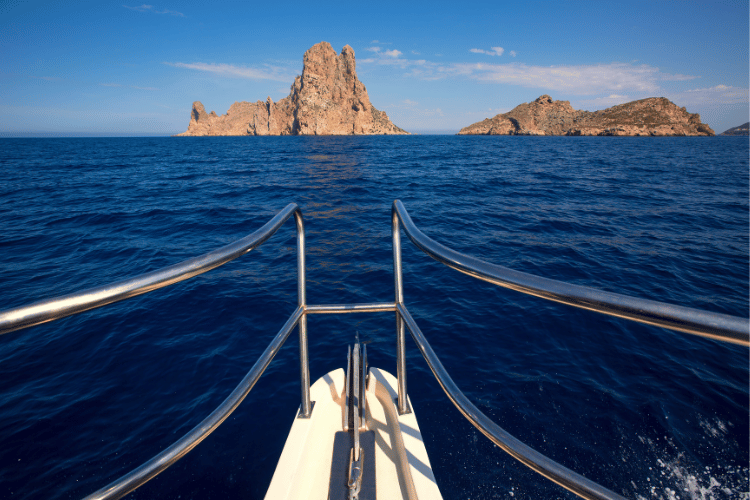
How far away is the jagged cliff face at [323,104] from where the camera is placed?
4437 inches

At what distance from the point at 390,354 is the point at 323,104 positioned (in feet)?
399

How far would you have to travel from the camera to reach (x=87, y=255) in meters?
7.37

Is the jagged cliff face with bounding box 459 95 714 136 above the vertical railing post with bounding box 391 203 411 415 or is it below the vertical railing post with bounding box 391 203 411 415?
above

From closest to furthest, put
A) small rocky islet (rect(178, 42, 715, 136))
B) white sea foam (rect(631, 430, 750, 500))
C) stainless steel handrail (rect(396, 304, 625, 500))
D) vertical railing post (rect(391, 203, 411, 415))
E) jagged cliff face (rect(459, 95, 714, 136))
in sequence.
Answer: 1. stainless steel handrail (rect(396, 304, 625, 500))
2. vertical railing post (rect(391, 203, 411, 415))
3. white sea foam (rect(631, 430, 750, 500))
4. jagged cliff face (rect(459, 95, 714, 136))
5. small rocky islet (rect(178, 42, 715, 136))

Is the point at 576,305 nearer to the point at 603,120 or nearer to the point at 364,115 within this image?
the point at 603,120

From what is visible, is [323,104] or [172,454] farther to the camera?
[323,104]

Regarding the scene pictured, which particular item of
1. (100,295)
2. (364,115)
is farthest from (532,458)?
(364,115)

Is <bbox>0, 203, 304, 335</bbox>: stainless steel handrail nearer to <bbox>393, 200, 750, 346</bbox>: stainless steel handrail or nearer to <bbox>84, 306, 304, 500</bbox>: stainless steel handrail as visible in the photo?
<bbox>84, 306, 304, 500</bbox>: stainless steel handrail

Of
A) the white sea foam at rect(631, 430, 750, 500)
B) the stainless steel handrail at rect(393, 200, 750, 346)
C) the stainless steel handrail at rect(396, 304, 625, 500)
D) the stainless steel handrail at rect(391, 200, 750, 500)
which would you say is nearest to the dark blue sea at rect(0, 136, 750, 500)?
the white sea foam at rect(631, 430, 750, 500)

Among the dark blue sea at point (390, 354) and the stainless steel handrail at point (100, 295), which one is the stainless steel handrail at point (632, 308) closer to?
the stainless steel handrail at point (100, 295)

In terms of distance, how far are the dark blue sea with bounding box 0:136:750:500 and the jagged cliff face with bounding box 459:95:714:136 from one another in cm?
10760

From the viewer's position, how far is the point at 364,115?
12688 centimetres

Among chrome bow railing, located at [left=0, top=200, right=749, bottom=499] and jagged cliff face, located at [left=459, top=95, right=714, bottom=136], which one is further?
jagged cliff face, located at [left=459, top=95, right=714, bottom=136]

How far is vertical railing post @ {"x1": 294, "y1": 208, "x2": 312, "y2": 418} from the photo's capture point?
1569 mm
